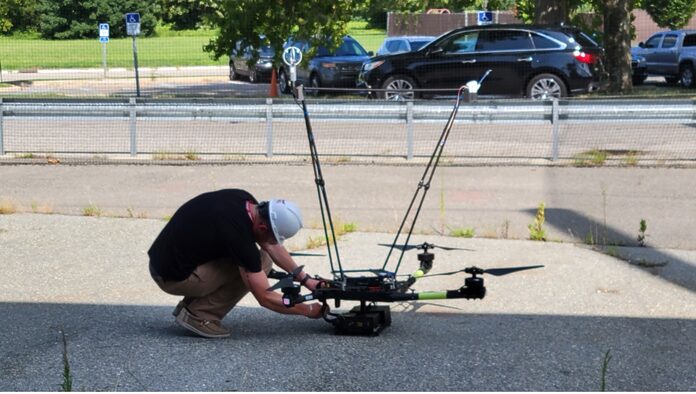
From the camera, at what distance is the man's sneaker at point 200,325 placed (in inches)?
297

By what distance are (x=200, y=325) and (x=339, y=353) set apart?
3.29ft

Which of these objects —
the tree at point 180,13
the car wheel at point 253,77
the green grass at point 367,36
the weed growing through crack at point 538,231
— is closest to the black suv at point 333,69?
the car wheel at point 253,77

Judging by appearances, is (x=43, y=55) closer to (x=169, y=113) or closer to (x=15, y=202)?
(x=169, y=113)

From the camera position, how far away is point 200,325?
7.56m

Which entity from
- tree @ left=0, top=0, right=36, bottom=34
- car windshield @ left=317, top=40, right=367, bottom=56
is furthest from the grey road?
tree @ left=0, top=0, right=36, bottom=34

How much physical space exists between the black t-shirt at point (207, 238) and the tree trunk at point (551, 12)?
75.3 feet

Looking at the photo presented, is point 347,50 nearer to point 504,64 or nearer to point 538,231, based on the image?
point 504,64

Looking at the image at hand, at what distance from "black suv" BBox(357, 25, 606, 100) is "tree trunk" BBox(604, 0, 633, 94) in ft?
16.3

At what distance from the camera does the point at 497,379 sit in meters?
6.62

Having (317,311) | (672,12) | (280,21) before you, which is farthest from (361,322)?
(672,12)

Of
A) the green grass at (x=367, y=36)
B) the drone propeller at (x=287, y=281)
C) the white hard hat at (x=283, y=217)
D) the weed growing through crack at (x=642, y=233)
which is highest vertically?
the white hard hat at (x=283, y=217)

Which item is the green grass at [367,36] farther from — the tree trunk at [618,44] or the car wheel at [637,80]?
the tree trunk at [618,44]

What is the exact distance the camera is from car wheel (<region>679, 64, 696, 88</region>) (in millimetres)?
33844

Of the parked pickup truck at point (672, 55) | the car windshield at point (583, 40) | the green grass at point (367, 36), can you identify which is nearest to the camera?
the car windshield at point (583, 40)
